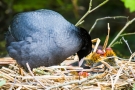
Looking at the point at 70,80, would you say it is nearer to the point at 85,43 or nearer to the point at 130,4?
the point at 85,43

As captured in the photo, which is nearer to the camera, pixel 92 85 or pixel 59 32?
pixel 92 85

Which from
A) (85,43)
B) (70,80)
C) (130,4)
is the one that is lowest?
(70,80)

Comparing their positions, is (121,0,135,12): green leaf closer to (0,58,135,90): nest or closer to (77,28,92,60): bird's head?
(77,28,92,60): bird's head

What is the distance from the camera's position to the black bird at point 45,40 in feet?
10.3

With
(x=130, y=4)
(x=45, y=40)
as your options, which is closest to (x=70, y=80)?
(x=45, y=40)

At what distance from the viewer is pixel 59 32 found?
319cm

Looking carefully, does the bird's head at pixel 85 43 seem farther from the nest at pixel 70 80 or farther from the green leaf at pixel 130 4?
the green leaf at pixel 130 4

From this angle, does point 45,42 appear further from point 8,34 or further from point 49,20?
point 8,34

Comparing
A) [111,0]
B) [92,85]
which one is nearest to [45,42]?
[92,85]

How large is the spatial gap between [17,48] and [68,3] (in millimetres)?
2697

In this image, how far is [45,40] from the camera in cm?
313

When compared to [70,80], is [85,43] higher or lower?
higher

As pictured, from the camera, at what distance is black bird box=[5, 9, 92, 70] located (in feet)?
10.3

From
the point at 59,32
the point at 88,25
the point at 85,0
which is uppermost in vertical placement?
the point at 85,0
